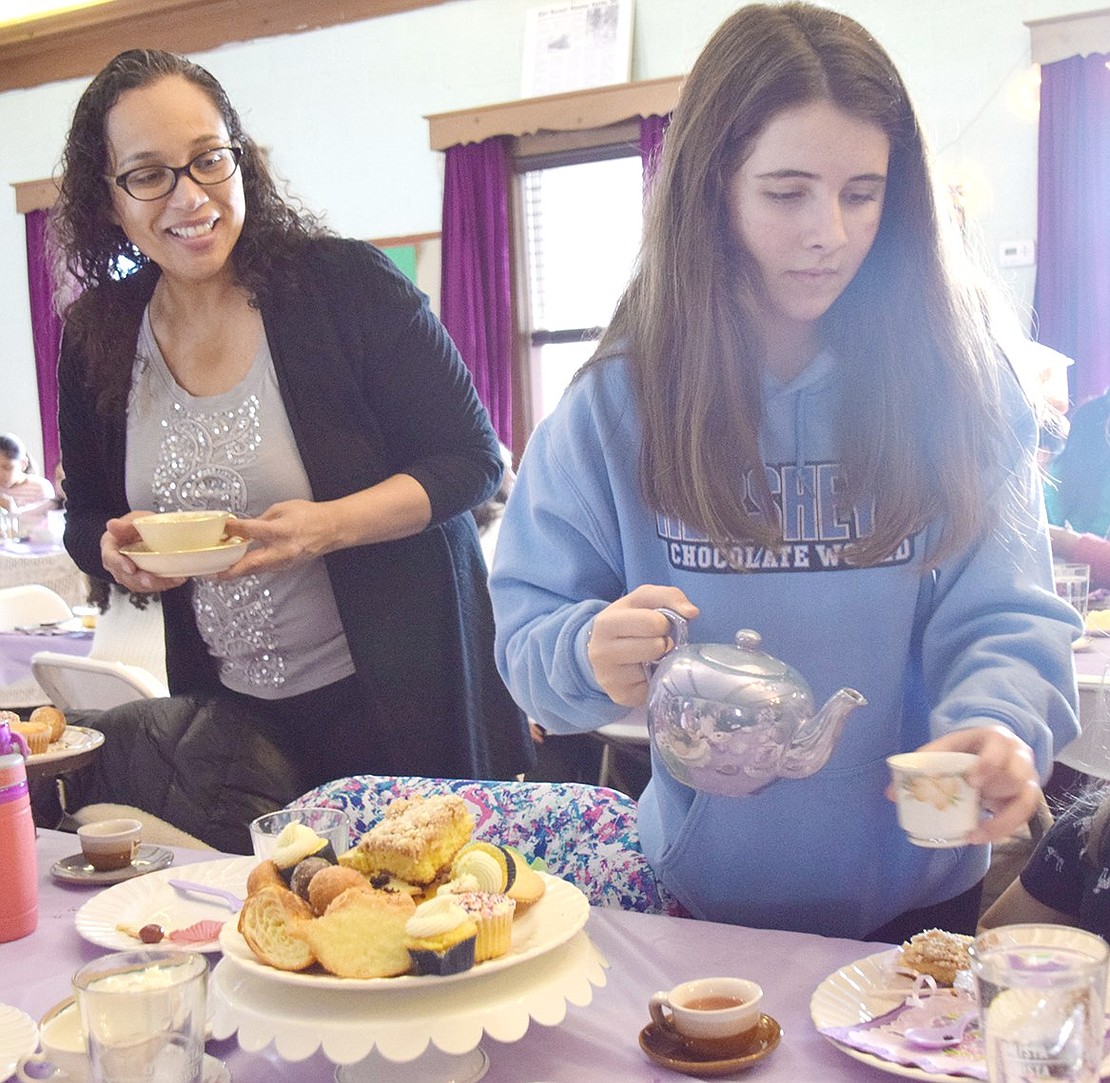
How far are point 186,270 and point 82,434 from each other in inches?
13.2

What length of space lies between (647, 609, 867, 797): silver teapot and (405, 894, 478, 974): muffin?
26 cm

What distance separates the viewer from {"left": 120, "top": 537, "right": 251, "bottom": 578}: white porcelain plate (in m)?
1.63

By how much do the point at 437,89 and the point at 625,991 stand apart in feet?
20.5

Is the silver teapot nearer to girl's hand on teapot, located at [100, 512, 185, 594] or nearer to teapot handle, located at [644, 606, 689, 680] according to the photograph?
teapot handle, located at [644, 606, 689, 680]

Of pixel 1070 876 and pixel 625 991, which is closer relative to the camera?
pixel 625 991

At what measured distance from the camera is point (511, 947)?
Result: 38.2 inches

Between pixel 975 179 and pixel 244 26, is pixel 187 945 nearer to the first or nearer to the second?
pixel 975 179

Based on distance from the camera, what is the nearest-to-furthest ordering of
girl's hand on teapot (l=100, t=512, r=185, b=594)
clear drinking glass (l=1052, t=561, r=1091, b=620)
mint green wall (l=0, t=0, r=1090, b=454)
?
girl's hand on teapot (l=100, t=512, r=185, b=594), clear drinking glass (l=1052, t=561, r=1091, b=620), mint green wall (l=0, t=0, r=1090, b=454)

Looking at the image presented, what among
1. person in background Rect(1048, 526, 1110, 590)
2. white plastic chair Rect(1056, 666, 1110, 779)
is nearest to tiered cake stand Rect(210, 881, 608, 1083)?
white plastic chair Rect(1056, 666, 1110, 779)

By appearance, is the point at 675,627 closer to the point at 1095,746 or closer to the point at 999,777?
the point at 999,777

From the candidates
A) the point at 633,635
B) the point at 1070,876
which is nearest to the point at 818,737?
the point at 633,635

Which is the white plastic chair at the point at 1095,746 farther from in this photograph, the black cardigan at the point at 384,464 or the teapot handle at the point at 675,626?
the black cardigan at the point at 384,464

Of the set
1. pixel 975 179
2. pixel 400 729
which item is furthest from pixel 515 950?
pixel 975 179

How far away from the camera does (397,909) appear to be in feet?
3.04
